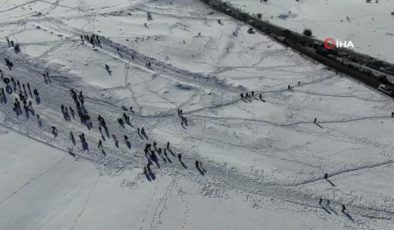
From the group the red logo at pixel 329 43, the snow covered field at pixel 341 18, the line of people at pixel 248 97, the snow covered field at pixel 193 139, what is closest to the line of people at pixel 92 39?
the snow covered field at pixel 193 139

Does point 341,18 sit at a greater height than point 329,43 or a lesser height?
greater

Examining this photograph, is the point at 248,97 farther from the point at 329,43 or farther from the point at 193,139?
the point at 329,43

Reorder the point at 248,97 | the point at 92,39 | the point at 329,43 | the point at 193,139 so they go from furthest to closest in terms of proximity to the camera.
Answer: the point at 329,43
the point at 92,39
the point at 248,97
the point at 193,139

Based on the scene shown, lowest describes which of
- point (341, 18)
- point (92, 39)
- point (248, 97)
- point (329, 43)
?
point (248, 97)

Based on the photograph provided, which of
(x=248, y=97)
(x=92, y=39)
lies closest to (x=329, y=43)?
(x=248, y=97)

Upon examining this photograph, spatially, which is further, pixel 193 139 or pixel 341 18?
pixel 341 18

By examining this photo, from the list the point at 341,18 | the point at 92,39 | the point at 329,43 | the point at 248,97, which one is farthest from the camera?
the point at 341,18
